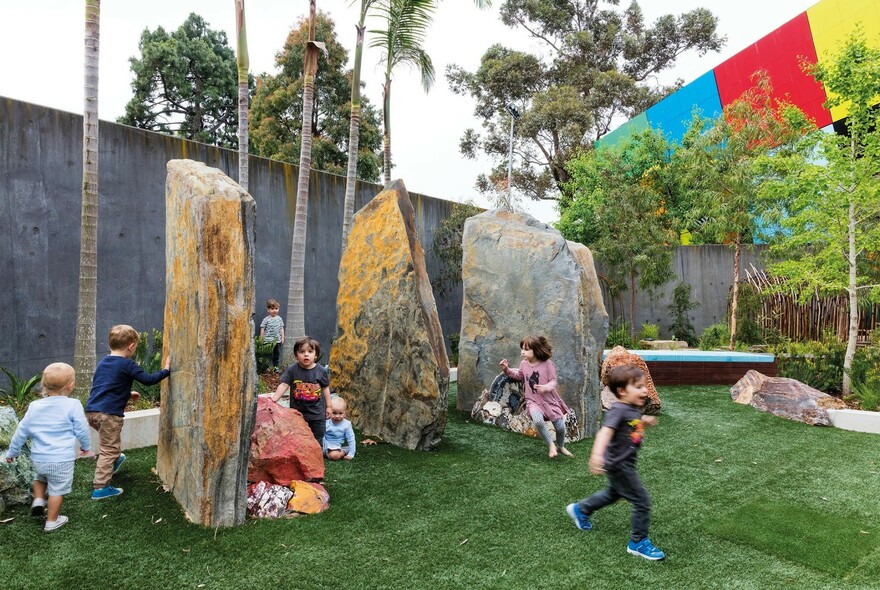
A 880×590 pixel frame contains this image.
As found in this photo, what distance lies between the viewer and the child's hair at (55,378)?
3.47 meters

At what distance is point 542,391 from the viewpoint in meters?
5.26

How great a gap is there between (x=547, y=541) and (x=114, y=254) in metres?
5.90

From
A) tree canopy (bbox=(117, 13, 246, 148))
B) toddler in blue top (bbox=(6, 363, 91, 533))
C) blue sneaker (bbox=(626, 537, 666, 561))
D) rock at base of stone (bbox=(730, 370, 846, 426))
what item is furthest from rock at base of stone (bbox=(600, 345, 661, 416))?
tree canopy (bbox=(117, 13, 246, 148))

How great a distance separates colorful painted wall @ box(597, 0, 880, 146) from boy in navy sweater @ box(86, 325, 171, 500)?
12171 mm

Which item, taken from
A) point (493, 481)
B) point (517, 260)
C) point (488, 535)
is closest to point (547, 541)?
point (488, 535)

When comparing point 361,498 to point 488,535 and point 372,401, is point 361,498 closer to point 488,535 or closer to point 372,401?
point 488,535

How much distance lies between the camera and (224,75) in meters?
23.2

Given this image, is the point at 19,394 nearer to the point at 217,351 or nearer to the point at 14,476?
the point at 14,476

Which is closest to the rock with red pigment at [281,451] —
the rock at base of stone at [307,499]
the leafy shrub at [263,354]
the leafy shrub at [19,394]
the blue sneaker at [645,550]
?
the rock at base of stone at [307,499]

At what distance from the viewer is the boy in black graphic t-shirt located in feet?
10.6

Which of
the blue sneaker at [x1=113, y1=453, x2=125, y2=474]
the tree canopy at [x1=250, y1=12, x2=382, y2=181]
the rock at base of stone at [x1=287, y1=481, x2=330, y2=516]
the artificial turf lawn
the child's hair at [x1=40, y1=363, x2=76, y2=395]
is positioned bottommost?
the artificial turf lawn

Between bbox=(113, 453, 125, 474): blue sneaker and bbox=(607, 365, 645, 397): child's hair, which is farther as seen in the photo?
bbox=(113, 453, 125, 474): blue sneaker

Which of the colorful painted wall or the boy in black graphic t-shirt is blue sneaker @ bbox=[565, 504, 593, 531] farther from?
the colorful painted wall

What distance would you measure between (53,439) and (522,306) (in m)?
4.55
